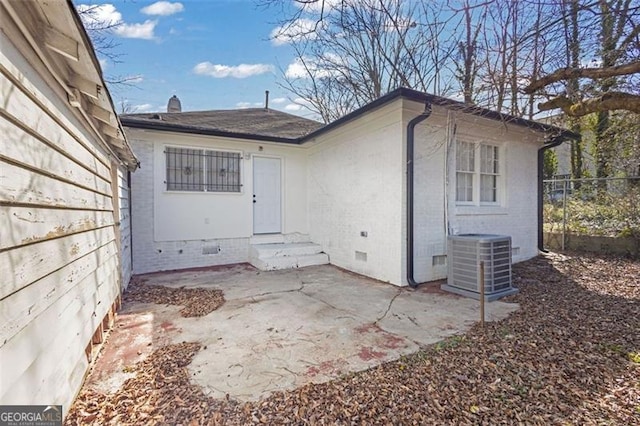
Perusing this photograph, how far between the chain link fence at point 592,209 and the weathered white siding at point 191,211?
6992mm

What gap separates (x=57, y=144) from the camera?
75.8 inches

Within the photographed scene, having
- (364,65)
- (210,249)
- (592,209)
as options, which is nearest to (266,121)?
(210,249)

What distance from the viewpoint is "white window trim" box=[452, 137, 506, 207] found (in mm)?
5991

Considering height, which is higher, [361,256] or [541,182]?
[541,182]

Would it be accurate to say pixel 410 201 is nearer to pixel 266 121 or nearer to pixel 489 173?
pixel 489 173

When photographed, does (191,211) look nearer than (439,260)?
No

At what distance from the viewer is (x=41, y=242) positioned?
64.2 inches

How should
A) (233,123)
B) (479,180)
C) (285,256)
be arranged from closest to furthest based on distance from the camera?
(479,180) → (285,256) → (233,123)

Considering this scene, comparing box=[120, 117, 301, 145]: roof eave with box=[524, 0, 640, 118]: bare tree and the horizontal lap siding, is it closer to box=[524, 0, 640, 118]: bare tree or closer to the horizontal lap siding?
the horizontal lap siding

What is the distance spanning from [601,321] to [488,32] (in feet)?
14.2

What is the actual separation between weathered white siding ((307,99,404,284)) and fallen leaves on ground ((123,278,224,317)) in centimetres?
286

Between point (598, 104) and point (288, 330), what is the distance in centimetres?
508

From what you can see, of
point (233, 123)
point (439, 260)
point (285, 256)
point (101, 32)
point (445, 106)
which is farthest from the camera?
point (233, 123)

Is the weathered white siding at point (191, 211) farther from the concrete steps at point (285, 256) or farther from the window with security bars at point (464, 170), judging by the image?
the window with security bars at point (464, 170)
